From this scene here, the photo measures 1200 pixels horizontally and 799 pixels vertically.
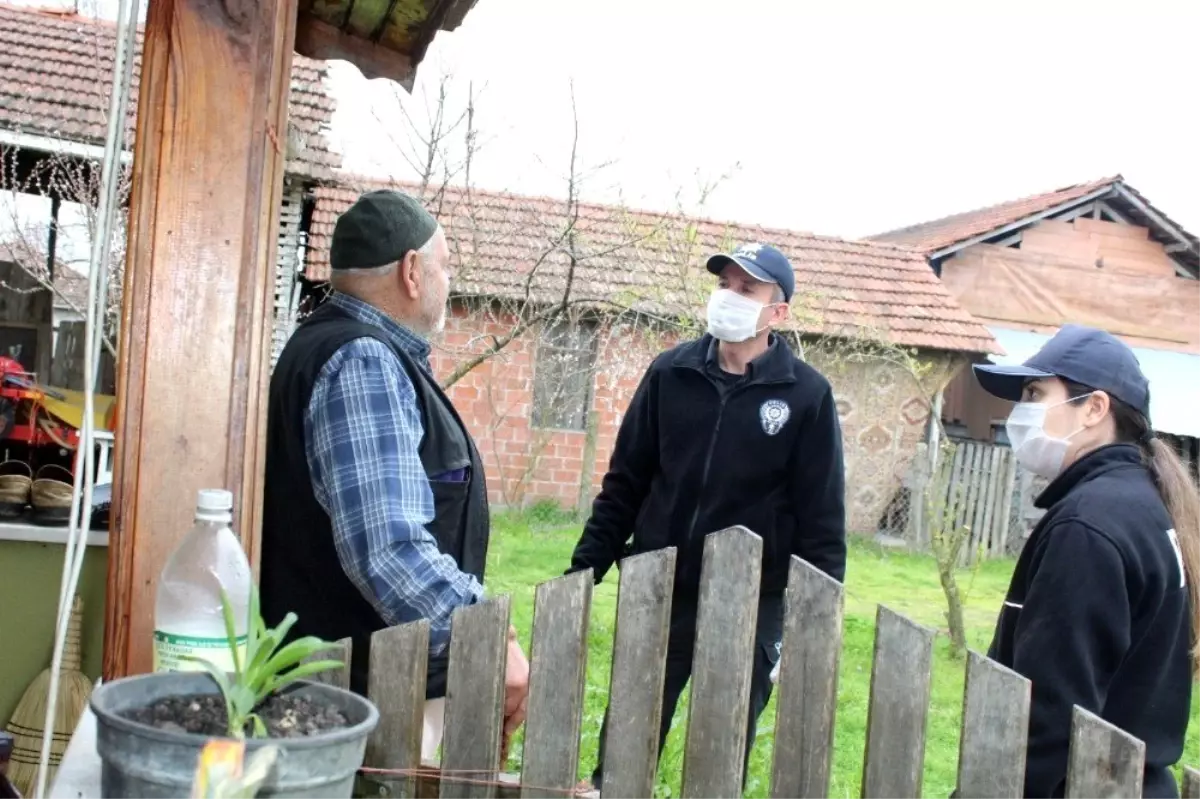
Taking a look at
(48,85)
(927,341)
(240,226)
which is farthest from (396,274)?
(927,341)

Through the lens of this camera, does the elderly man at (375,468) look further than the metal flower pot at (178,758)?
Yes

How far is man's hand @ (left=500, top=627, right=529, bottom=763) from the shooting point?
7.83 feet

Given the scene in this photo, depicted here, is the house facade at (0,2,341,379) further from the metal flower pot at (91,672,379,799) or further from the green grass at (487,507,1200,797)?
the metal flower pot at (91,672,379,799)

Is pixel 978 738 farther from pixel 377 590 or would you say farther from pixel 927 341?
pixel 927 341

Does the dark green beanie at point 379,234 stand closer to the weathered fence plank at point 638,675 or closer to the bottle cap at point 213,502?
the weathered fence plank at point 638,675

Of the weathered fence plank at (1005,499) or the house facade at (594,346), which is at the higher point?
the house facade at (594,346)

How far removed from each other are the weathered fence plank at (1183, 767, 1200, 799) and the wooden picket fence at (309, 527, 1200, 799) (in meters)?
0.26

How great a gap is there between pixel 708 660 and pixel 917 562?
12355 millimetres

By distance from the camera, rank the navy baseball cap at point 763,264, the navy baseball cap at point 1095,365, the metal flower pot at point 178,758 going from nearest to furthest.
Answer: the metal flower pot at point 178,758 → the navy baseball cap at point 1095,365 → the navy baseball cap at point 763,264

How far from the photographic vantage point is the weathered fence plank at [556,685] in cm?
219

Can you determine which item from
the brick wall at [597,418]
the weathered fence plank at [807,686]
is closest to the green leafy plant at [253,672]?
the weathered fence plank at [807,686]

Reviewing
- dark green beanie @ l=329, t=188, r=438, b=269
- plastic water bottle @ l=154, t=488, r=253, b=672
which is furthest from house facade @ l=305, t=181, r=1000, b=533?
plastic water bottle @ l=154, t=488, r=253, b=672

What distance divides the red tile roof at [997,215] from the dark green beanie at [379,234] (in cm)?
1635

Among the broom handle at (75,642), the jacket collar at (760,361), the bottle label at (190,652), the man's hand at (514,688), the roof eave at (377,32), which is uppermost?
the roof eave at (377,32)
